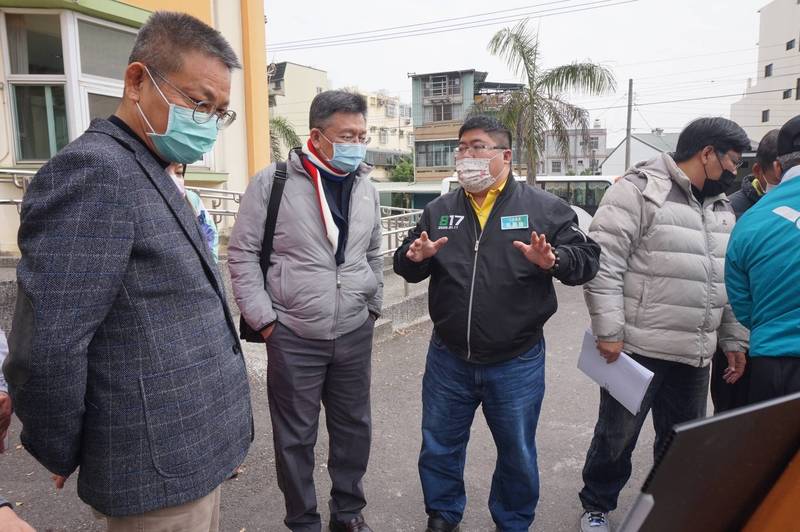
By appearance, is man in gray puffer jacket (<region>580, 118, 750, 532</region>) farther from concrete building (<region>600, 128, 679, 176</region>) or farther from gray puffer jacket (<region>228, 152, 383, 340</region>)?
concrete building (<region>600, 128, 679, 176</region>)

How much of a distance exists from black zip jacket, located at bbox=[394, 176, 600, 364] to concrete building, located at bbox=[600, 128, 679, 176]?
43.2 meters

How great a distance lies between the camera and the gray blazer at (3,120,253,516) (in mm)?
1252

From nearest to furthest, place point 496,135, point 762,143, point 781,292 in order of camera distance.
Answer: point 781,292 < point 496,135 < point 762,143

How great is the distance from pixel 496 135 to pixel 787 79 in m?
44.5

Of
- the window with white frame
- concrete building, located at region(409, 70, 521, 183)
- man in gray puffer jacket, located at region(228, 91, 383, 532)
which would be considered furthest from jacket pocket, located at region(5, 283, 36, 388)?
concrete building, located at region(409, 70, 521, 183)

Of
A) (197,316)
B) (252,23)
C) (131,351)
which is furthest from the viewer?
(252,23)

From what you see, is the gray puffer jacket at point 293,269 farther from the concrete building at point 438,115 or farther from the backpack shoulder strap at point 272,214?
the concrete building at point 438,115

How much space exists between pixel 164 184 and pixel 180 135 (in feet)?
0.53

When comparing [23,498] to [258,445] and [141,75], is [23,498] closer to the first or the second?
[258,445]

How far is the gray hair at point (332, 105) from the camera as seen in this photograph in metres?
2.65

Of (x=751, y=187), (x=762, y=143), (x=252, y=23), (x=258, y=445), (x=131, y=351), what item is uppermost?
(x=252, y=23)

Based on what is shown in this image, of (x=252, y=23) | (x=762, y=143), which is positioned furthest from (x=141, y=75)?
(x=252, y=23)

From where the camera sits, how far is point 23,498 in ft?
9.52

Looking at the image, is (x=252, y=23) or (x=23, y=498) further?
(x=252, y=23)
